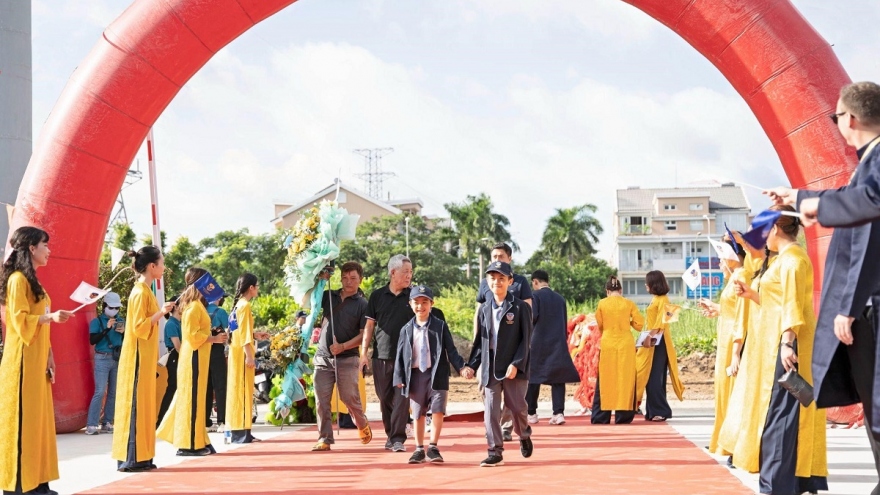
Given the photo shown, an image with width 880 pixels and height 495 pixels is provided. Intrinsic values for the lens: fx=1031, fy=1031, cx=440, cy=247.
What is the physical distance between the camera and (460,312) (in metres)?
33.5

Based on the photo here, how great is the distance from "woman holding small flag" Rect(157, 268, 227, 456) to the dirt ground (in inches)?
293

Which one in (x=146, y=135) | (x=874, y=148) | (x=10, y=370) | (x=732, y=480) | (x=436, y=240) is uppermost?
(x=436, y=240)

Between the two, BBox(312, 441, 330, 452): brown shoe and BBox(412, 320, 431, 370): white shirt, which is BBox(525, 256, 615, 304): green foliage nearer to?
BBox(312, 441, 330, 452): brown shoe

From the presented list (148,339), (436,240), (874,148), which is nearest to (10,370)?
(148,339)

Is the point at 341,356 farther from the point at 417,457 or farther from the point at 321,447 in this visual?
the point at 417,457

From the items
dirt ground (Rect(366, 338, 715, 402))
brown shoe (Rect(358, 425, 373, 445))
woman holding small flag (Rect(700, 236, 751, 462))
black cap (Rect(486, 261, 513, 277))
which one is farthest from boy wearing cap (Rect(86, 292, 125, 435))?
dirt ground (Rect(366, 338, 715, 402))

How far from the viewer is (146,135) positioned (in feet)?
37.7

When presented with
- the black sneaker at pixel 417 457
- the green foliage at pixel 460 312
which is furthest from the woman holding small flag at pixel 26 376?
the green foliage at pixel 460 312

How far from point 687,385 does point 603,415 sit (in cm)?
647

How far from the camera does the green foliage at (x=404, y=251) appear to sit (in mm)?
54719

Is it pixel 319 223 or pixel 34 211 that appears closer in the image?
pixel 319 223

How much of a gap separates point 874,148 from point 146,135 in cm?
885

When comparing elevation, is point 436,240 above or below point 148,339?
above

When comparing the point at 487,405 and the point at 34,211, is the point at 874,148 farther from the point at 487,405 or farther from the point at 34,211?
the point at 34,211
